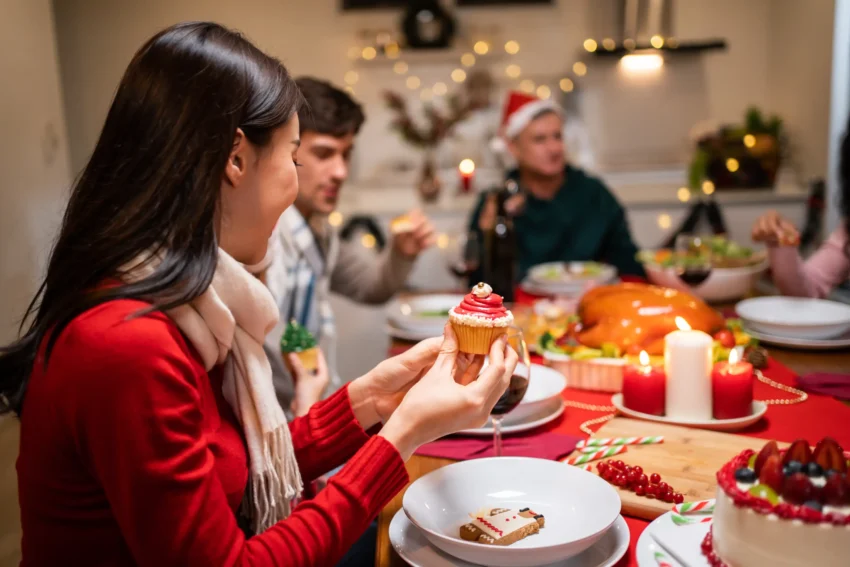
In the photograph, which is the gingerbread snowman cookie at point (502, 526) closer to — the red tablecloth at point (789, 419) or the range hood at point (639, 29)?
the red tablecloth at point (789, 419)

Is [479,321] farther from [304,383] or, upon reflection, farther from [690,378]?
[304,383]

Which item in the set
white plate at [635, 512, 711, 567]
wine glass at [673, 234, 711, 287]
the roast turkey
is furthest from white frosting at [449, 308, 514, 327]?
wine glass at [673, 234, 711, 287]

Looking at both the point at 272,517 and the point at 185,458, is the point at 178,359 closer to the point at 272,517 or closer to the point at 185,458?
the point at 185,458

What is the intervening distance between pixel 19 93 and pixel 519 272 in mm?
2225

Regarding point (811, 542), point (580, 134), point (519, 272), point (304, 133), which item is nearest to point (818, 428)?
point (811, 542)

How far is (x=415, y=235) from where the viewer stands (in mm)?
2416

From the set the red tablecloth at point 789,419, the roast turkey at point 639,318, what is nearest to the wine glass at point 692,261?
the roast turkey at point 639,318

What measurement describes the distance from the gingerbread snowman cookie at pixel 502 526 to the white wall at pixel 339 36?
11.8 ft

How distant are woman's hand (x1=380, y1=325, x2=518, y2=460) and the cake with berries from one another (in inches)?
12.3

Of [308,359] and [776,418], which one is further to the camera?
[308,359]

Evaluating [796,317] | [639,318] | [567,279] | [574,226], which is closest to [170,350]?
[639,318]

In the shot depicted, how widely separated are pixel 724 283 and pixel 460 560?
64.7 inches

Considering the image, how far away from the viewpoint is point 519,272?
3.28 meters

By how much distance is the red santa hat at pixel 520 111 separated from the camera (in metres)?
3.59
